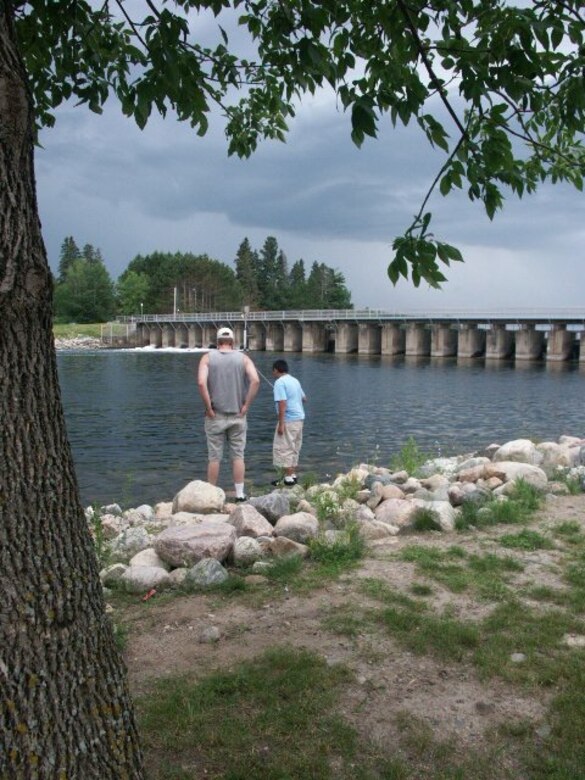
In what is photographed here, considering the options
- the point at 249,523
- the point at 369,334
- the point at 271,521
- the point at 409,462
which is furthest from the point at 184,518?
the point at 369,334

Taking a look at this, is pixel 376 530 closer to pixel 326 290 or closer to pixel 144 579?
pixel 144 579

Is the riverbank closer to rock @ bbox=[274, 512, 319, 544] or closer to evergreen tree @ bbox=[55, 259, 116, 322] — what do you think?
rock @ bbox=[274, 512, 319, 544]

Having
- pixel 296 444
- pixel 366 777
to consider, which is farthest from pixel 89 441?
pixel 366 777

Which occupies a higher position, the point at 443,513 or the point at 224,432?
the point at 224,432

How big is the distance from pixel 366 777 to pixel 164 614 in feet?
7.79

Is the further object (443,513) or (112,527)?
(112,527)

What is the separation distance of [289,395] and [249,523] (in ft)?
14.5

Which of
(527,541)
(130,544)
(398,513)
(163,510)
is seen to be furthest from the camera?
(163,510)

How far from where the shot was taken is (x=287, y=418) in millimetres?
11320

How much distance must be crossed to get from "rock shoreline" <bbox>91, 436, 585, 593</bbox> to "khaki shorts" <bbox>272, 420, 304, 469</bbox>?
935 mm

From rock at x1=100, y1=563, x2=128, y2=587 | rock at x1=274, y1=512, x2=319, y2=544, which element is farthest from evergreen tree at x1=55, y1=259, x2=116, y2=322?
rock at x1=100, y1=563, x2=128, y2=587

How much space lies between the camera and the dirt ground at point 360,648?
3682 mm

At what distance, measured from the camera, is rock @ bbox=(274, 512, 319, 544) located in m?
6.78

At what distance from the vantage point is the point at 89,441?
19.9 metres
